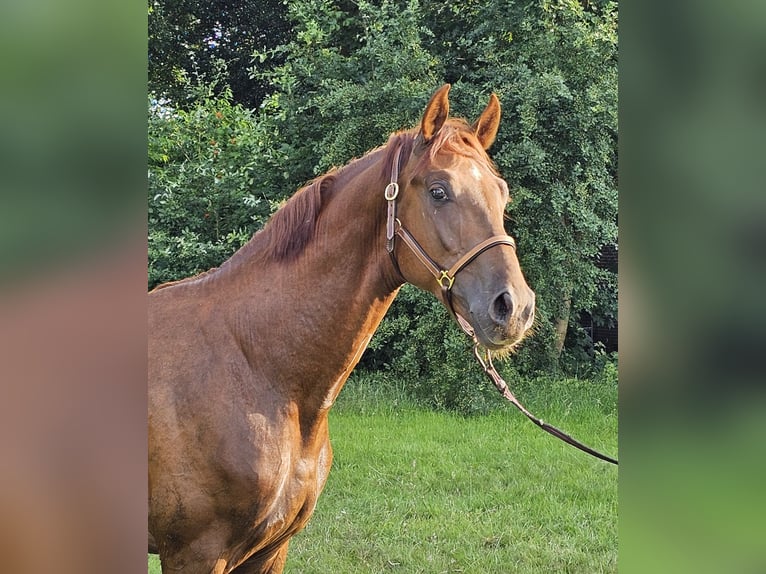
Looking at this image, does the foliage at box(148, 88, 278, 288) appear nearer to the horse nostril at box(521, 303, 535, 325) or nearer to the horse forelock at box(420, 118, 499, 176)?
the horse forelock at box(420, 118, 499, 176)

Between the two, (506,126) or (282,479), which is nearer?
(282,479)

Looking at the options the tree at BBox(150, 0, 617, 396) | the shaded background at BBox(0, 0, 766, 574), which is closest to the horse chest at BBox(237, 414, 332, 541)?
the shaded background at BBox(0, 0, 766, 574)

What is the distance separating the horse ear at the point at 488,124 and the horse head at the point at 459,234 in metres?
0.20

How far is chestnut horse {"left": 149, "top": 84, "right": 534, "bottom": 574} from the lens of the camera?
189 centimetres

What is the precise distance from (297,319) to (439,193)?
0.58 meters

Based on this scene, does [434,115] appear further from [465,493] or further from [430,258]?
[465,493]

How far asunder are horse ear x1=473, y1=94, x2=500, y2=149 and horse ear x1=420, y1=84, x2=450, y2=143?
25 cm

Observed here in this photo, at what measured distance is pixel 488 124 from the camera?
2291 millimetres

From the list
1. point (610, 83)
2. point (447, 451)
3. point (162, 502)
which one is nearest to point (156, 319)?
point (162, 502)
